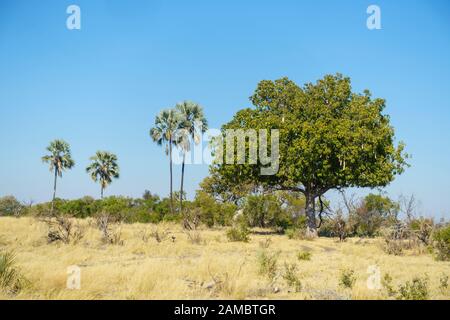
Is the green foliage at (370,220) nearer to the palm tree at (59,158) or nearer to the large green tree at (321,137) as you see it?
the large green tree at (321,137)

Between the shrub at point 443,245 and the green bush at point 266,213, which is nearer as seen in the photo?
the shrub at point 443,245

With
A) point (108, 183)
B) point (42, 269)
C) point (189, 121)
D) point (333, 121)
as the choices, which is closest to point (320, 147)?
point (333, 121)

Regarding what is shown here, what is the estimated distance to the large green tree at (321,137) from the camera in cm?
2389

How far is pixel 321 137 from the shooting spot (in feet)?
78.0

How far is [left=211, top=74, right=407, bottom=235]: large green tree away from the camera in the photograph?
2389 centimetres

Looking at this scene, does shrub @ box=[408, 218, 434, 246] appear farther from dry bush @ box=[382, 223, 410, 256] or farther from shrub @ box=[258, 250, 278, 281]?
shrub @ box=[258, 250, 278, 281]

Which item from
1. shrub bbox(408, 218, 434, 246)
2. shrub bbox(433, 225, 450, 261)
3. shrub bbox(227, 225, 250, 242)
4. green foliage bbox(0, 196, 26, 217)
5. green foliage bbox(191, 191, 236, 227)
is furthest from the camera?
green foliage bbox(0, 196, 26, 217)

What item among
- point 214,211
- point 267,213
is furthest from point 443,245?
point 214,211

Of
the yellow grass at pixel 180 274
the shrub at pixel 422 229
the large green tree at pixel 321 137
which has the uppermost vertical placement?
the large green tree at pixel 321 137

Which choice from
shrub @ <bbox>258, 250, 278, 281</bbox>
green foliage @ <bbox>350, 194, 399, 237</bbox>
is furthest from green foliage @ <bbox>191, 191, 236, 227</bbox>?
shrub @ <bbox>258, 250, 278, 281</bbox>

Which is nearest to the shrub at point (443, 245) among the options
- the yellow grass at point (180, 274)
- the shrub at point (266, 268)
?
the yellow grass at point (180, 274)

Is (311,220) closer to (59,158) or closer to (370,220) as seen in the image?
(370,220)

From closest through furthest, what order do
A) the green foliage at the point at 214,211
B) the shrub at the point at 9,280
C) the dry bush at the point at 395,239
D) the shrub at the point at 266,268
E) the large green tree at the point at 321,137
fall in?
the shrub at the point at 9,280 → the shrub at the point at 266,268 → the dry bush at the point at 395,239 → the large green tree at the point at 321,137 → the green foliage at the point at 214,211

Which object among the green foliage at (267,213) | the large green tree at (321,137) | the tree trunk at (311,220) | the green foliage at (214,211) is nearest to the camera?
the large green tree at (321,137)
